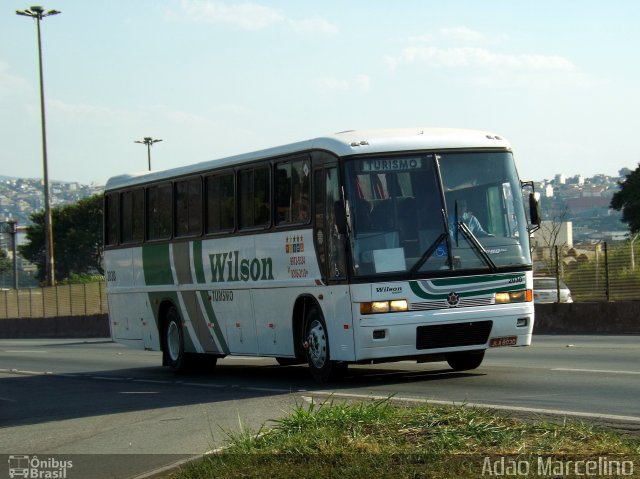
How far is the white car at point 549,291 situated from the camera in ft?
98.9

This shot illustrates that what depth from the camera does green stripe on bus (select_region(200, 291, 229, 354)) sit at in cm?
1877

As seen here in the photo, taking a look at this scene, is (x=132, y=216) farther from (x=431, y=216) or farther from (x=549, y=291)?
(x=549, y=291)

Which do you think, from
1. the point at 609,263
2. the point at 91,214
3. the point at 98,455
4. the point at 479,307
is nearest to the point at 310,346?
the point at 479,307

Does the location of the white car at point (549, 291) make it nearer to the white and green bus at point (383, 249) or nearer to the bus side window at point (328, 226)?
the white and green bus at point (383, 249)

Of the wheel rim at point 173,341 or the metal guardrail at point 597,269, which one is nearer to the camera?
the wheel rim at point 173,341

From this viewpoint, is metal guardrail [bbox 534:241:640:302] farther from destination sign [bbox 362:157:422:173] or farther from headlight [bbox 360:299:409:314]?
headlight [bbox 360:299:409:314]

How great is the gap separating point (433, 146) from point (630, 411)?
5081 mm

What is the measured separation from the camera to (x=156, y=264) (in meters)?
20.9

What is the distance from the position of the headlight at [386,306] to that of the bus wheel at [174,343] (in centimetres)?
627

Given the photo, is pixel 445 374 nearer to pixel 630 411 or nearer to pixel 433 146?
pixel 433 146

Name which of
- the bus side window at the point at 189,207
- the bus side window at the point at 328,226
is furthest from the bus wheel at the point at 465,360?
the bus side window at the point at 189,207

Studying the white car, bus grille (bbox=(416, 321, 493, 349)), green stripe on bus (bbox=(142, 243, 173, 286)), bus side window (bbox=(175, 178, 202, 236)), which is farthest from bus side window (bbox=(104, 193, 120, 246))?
the white car

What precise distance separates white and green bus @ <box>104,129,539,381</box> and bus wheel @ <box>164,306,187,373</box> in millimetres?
2681

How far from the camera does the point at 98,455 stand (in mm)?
11172
